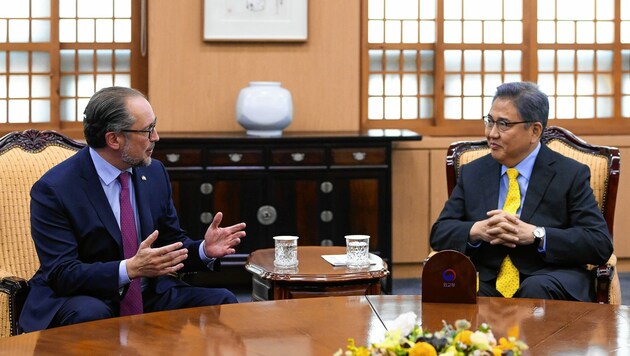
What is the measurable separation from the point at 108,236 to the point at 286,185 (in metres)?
3.08

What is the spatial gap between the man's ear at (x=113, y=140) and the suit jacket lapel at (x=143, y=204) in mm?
151

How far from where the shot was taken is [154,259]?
3406 mm

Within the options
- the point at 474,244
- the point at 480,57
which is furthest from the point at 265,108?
the point at 474,244

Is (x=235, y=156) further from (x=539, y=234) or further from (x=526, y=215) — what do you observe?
(x=539, y=234)

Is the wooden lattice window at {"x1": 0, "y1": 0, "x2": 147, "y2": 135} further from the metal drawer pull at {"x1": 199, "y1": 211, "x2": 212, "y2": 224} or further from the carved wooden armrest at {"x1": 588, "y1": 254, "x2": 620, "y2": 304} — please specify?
the carved wooden armrest at {"x1": 588, "y1": 254, "x2": 620, "y2": 304}

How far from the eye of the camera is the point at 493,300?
3107 millimetres

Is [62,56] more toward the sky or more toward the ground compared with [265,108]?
more toward the sky

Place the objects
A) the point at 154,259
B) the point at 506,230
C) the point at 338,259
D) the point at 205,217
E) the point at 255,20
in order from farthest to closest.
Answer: the point at 255,20, the point at 205,217, the point at 338,259, the point at 506,230, the point at 154,259

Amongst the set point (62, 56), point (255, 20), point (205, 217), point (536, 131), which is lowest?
point (205, 217)

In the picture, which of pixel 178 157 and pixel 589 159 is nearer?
pixel 589 159

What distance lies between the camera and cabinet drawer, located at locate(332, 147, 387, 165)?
21.8 feet

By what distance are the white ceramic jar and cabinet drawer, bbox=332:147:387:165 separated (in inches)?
16.3

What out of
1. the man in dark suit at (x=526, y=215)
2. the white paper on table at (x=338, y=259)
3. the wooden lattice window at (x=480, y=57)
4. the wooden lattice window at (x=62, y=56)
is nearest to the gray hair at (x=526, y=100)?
the man in dark suit at (x=526, y=215)

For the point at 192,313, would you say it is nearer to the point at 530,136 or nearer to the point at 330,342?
the point at 330,342
